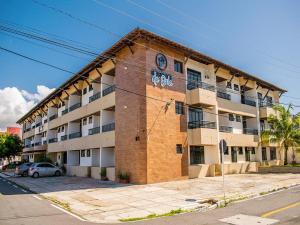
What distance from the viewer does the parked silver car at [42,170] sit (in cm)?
2983

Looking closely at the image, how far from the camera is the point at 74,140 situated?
3259cm

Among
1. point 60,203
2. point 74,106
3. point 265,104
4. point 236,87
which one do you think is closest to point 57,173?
point 74,106

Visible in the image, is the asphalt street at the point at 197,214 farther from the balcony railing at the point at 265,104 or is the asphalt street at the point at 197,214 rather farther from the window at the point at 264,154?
the balcony railing at the point at 265,104

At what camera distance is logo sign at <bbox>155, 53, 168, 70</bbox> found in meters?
22.4

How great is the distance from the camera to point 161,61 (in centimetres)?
2277

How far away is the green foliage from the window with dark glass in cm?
4453

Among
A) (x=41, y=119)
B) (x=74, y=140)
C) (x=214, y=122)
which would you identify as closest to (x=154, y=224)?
(x=214, y=122)

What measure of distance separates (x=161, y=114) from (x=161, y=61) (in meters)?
4.61

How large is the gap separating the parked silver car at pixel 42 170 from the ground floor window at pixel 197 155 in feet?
55.2

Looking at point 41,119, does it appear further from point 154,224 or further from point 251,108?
point 154,224

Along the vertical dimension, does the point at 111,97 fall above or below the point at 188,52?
below

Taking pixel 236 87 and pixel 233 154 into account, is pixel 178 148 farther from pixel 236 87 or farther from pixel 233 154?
pixel 236 87

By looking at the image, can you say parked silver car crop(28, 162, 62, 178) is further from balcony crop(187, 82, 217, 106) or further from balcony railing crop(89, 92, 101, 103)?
balcony crop(187, 82, 217, 106)

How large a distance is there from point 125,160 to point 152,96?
5736 millimetres
